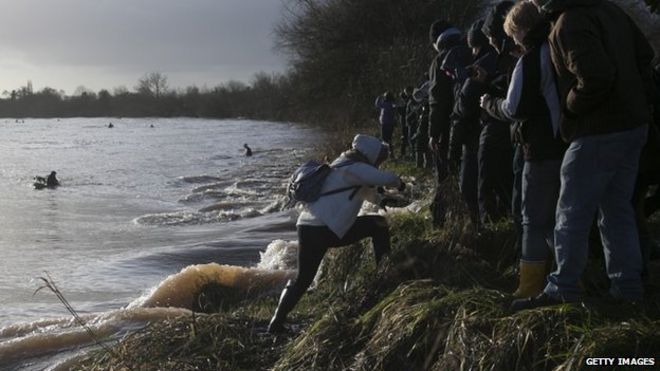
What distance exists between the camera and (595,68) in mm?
3986

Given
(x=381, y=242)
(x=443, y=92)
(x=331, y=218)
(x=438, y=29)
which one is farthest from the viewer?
(x=438, y=29)

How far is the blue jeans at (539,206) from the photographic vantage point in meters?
4.67

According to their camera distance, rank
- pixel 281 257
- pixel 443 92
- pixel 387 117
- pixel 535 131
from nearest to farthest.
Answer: pixel 535 131 < pixel 443 92 < pixel 281 257 < pixel 387 117

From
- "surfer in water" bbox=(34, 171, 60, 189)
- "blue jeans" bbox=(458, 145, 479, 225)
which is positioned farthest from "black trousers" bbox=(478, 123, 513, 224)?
"surfer in water" bbox=(34, 171, 60, 189)

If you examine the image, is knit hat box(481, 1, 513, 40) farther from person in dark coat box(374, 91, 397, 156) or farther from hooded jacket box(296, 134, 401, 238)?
person in dark coat box(374, 91, 397, 156)

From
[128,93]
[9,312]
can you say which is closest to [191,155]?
[9,312]

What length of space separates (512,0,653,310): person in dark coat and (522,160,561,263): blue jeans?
0.33 meters

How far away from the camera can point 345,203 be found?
563 cm

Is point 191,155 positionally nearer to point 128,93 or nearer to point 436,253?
point 436,253

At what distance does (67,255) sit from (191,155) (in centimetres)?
2589

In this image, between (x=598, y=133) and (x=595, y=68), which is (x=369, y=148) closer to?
(x=598, y=133)

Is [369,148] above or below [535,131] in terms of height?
below

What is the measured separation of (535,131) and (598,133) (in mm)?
553

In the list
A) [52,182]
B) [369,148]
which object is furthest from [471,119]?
[52,182]
